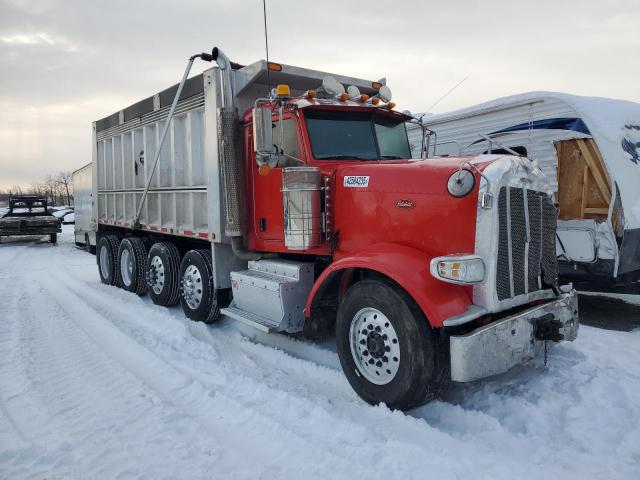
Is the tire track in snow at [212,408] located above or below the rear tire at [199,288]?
below

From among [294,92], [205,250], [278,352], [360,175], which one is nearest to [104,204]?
[205,250]

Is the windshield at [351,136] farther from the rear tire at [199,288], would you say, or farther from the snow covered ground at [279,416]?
the rear tire at [199,288]

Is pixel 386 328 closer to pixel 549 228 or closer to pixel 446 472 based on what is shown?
pixel 446 472

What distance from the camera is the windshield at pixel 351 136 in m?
4.70

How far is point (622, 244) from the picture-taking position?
6.08 metres

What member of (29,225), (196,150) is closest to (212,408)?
(196,150)

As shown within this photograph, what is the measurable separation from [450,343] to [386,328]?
535 millimetres

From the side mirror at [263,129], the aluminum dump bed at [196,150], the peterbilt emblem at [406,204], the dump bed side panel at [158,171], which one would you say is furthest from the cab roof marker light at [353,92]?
the dump bed side panel at [158,171]

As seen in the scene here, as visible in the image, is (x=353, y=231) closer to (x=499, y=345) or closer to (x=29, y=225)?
(x=499, y=345)

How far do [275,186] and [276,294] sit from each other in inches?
46.0

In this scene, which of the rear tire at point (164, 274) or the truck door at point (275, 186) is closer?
the truck door at point (275, 186)

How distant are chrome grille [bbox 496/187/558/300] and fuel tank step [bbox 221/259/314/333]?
200 centimetres

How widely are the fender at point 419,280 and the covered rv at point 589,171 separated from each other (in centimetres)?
266

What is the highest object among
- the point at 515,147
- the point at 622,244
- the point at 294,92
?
the point at 294,92
